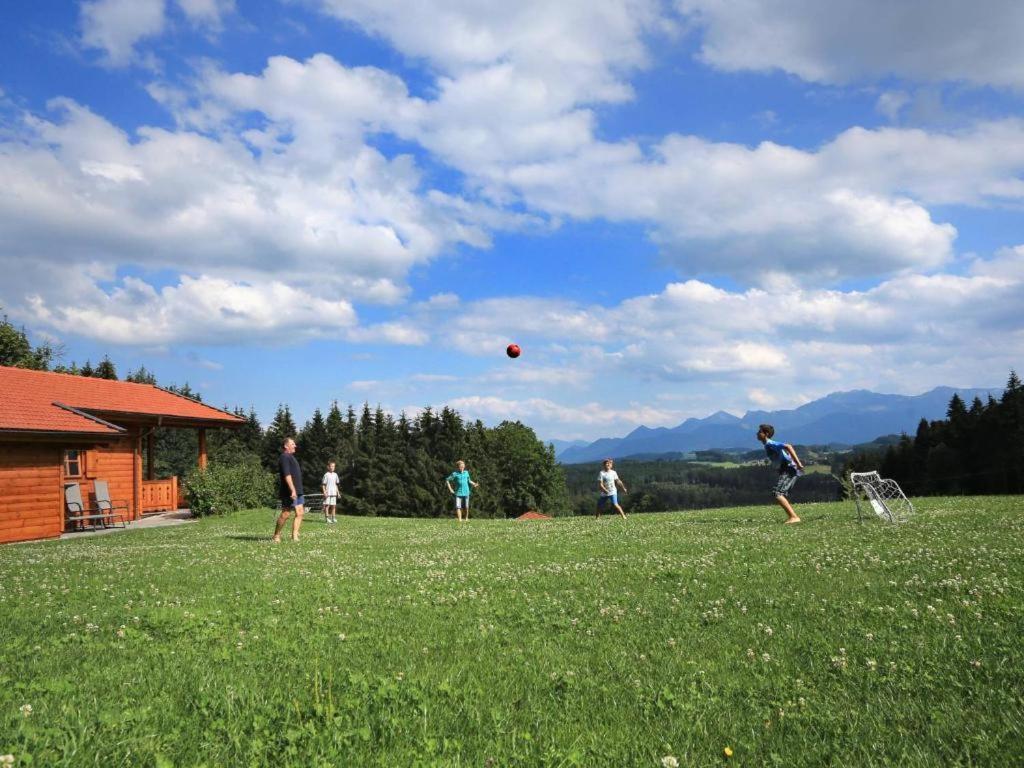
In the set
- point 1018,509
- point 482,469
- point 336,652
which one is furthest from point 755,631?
point 482,469

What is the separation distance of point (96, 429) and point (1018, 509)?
99.3 ft

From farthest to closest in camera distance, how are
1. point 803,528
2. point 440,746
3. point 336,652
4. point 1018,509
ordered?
point 1018,509, point 803,528, point 336,652, point 440,746

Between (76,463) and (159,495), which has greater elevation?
(76,463)

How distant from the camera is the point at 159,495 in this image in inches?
1364

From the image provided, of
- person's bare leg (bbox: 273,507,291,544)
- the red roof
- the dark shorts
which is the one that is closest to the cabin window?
the red roof

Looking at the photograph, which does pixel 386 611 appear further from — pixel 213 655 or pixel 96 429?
pixel 96 429

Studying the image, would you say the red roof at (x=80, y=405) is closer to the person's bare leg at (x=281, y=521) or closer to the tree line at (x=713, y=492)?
the person's bare leg at (x=281, y=521)

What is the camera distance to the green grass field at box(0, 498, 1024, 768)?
394 cm

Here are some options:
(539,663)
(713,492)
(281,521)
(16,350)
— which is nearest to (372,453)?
(16,350)

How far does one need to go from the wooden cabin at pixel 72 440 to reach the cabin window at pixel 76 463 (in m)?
0.04

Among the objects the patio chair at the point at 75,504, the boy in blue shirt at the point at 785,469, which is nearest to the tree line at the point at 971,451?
the boy in blue shirt at the point at 785,469

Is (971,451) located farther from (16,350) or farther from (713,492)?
(713,492)

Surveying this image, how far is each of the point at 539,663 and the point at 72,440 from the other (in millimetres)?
24900

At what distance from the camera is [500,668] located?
5.38m
